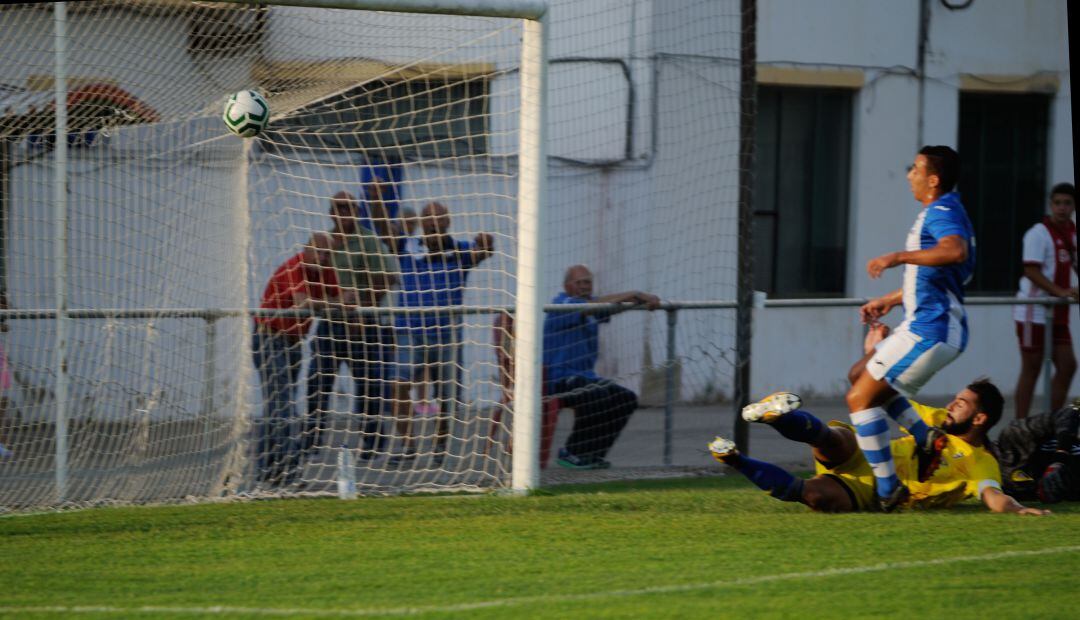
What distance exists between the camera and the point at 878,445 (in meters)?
6.88

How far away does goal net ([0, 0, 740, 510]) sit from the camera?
7758 millimetres

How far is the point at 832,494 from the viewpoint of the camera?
7.00 metres

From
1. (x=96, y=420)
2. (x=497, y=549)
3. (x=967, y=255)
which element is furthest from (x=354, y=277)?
(x=967, y=255)

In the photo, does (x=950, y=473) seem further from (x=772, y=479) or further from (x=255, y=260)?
(x=255, y=260)

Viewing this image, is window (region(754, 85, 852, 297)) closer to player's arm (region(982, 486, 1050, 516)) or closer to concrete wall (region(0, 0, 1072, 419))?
concrete wall (region(0, 0, 1072, 419))

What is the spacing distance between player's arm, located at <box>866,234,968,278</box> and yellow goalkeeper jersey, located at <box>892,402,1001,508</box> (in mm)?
1093

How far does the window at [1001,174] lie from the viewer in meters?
15.1

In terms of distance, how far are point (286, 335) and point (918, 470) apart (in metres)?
4.04

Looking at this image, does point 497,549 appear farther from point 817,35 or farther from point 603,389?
point 817,35

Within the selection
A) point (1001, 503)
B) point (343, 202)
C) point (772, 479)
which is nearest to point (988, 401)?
point (1001, 503)

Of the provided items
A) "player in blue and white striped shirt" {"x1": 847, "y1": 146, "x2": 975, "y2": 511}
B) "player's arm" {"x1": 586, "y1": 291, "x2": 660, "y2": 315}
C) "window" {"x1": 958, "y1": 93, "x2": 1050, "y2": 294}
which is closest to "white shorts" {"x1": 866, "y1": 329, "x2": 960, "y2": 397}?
"player in blue and white striped shirt" {"x1": 847, "y1": 146, "x2": 975, "y2": 511}

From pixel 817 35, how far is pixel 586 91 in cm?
347

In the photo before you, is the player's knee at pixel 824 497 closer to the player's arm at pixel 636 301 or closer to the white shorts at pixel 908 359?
the white shorts at pixel 908 359

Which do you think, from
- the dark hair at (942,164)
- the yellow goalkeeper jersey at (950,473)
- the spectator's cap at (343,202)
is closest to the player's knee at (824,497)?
the yellow goalkeeper jersey at (950,473)
